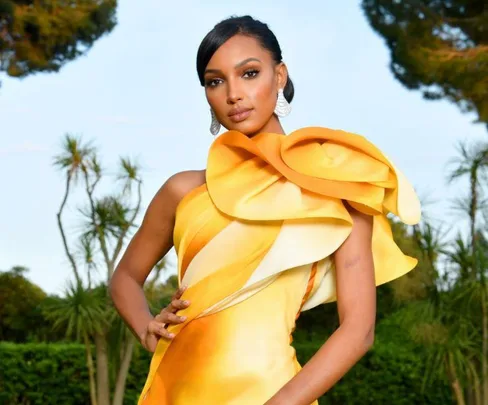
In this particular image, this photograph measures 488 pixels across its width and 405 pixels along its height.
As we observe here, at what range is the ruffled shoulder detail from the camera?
164 cm

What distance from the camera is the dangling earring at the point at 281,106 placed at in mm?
1827

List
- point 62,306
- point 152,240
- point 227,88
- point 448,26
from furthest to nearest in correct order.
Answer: point 448,26 → point 62,306 → point 152,240 → point 227,88

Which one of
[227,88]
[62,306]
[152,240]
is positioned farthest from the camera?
[62,306]

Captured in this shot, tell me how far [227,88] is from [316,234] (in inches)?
13.3

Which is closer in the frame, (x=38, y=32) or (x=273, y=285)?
(x=273, y=285)

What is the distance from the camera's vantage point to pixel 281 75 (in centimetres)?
186

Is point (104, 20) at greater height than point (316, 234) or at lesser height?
greater

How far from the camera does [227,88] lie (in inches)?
69.7

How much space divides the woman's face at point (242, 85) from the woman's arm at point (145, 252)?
0.17 meters

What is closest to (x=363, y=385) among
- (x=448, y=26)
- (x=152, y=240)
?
(x=448, y=26)

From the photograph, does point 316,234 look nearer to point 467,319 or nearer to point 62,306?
point 467,319

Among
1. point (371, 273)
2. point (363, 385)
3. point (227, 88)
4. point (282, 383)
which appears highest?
point (363, 385)

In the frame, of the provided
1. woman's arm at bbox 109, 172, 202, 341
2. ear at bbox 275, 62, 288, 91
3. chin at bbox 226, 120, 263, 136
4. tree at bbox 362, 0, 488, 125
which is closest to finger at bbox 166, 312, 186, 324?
woman's arm at bbox 109, 172, 202, 341

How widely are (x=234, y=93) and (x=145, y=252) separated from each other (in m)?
0.43
